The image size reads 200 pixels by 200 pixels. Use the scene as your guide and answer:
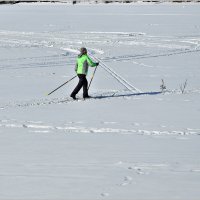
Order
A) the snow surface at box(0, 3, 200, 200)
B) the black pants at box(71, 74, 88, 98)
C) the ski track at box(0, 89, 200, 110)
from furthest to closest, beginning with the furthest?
the black pants at box(71, 74, 88, 98) < the ski track at box(0, 89, 200, 110) < the snow surface at box(0, 3, 200, 200)

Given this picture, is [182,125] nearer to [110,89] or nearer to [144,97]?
[144,97]

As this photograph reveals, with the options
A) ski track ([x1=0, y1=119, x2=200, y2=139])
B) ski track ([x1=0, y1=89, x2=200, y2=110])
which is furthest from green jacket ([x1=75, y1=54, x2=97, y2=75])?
ski track ([x1=0, y1=119, x2=200, y2=139])

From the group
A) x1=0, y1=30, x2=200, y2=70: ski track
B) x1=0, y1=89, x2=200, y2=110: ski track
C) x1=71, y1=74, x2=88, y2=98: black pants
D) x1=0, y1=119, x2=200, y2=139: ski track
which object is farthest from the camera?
x1=0, y1=30, x2=200, y2=70: ski track

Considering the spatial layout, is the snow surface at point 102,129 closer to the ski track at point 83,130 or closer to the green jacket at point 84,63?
the ski track at point 83,130

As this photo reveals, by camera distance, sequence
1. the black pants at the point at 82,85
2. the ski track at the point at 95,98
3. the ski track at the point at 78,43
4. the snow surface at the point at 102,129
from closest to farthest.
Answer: the snow surface at the point at 102,129, the ski track at the point at 95,98, the black pants at the point at 82,85, the ski track at the point at 78,43

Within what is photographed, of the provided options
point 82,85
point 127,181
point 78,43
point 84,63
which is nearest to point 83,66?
point 84,63

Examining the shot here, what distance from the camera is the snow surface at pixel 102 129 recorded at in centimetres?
625

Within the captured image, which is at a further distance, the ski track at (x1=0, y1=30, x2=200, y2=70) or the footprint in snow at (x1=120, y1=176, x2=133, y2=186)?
the ski track at (x1=0, y1=30, x2=200, y2=70)

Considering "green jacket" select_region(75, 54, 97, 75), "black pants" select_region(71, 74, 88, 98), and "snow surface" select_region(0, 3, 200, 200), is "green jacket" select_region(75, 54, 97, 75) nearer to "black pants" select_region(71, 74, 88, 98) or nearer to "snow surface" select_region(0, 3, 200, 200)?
"black pants" select_region(71, 74, 88, 98)

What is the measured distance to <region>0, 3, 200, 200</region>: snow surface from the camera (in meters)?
6.25

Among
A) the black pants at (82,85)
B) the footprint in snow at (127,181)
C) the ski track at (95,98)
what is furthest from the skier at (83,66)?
the footprint in snow at (127,181)


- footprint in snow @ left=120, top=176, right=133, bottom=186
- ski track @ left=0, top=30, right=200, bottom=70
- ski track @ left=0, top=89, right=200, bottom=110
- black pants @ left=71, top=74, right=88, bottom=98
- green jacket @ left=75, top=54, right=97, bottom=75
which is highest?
green jacket @ left=75, top=54, right=97, bottom=75

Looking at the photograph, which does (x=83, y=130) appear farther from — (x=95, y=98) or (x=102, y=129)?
(x=95, y=98)

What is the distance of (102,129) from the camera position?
9883 mm
